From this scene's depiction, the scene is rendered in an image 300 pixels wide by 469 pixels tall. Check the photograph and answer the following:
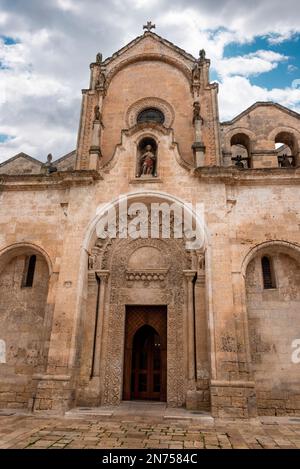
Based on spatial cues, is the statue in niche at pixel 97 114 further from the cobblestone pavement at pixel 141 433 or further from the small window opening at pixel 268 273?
the cobblestone pavement at pixel 141 433

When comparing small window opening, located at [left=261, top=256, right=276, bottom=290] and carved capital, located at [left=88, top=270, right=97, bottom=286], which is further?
carved capital, located at [left=88, top=270, right=97, bottom=286]

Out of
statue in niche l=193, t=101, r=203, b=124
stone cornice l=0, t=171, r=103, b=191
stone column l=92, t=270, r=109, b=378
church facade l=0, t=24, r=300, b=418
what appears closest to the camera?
church facade l=0, t=24, r=300, b=418

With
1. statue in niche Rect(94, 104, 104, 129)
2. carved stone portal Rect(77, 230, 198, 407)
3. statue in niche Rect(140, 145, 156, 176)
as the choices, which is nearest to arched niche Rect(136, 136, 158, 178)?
statue in niche Rect(140, 145, 156, 176)

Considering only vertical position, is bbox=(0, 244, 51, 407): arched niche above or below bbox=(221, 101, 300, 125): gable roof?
below

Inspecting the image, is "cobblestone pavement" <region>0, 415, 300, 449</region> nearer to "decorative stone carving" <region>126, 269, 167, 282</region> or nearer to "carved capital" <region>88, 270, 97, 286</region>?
"carved capital" <region>88, 270, 97, 286</region>

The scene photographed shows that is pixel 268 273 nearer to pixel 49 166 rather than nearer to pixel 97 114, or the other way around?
pixel 97 114

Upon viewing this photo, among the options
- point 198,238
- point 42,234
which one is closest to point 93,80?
point 42,234

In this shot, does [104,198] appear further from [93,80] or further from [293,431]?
[293,431]

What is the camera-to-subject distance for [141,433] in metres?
6.46

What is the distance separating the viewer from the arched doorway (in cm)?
1024

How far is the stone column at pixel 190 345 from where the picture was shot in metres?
9.21

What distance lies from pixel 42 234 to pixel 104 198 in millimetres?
2461

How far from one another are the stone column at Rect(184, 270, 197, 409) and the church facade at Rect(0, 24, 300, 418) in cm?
4
